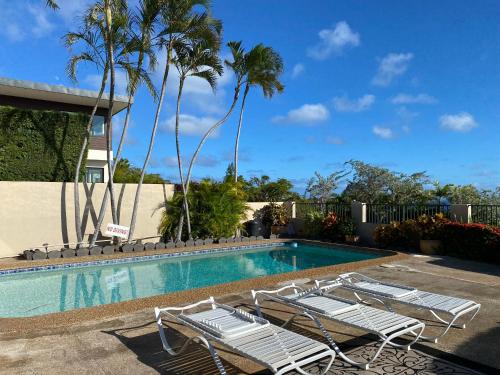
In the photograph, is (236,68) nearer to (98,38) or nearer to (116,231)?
(98,38)

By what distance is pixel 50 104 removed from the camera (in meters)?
18.0

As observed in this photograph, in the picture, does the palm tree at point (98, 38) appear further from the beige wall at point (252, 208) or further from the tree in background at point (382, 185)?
the tree in background at point (382, 185)

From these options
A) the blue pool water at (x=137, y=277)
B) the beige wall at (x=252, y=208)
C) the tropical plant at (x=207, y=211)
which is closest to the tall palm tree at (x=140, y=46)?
the blue pool water at (x=137, y=277)

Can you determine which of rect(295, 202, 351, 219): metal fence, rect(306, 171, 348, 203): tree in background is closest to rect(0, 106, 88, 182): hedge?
rect(295, 202, 351, 219): metal fence

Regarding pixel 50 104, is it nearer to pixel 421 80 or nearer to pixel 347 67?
pixel 347 67

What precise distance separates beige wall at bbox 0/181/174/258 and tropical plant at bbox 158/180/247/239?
3.57ft

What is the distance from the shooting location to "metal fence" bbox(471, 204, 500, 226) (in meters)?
11.9

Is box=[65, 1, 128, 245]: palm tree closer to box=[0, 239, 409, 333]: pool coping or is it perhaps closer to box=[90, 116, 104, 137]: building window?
box=[90, 116, 104, 137]: building window

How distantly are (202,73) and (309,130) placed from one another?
30.8 m

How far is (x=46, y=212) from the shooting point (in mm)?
13406

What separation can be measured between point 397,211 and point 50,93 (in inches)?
589

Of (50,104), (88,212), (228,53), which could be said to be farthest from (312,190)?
(50,104)

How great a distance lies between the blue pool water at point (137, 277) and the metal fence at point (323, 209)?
7.26ft

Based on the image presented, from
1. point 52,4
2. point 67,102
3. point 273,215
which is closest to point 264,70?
point 273,215
